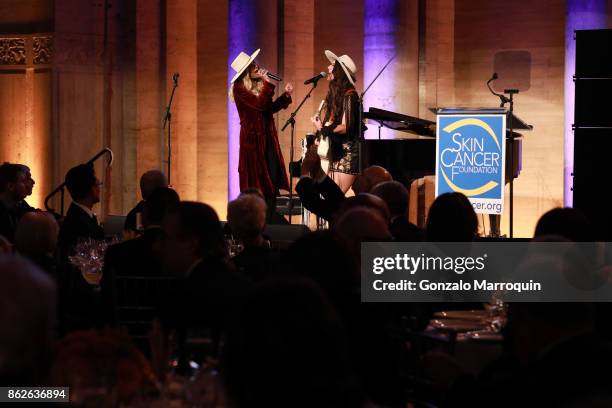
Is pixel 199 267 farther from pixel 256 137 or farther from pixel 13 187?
pixel 256 137

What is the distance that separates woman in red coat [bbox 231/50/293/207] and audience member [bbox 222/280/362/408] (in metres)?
10.9

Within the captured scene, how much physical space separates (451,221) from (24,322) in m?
3.78

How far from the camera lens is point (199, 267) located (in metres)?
4.16

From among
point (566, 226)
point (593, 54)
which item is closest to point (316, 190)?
point (593, 54)

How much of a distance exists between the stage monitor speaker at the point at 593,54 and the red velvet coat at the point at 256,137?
553 centimetres

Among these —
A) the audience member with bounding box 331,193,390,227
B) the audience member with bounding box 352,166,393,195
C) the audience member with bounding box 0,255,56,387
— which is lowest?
the audience member with bounding box 0,255,56,387

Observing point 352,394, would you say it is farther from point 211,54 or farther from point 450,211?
point 211,54

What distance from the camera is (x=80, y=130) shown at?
15.3 metres

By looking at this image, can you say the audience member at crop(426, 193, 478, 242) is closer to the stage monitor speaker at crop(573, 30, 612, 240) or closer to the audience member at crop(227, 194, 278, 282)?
Answer: the audience member at crop(227, 194, 278, 282)

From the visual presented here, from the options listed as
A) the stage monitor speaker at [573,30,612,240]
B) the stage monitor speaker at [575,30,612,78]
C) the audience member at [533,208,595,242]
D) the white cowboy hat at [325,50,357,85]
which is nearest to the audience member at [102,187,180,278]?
the audience member at [533,208,595,242]

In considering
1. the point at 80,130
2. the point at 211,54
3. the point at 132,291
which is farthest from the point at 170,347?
the point at 211,54

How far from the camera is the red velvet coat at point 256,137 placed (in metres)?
13.3

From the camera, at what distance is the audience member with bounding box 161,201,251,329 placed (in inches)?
149

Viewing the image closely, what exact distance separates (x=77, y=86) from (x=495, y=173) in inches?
274
